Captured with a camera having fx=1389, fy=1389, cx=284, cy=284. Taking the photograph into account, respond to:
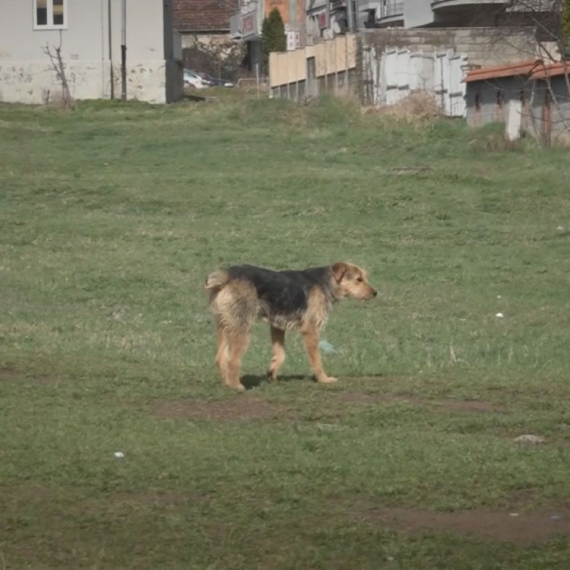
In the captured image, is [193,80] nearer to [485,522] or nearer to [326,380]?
[326,380]

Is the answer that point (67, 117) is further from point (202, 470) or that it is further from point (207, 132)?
point (202, 470)

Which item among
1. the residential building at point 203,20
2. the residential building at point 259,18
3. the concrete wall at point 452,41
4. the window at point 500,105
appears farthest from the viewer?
the residential building at point 203,20

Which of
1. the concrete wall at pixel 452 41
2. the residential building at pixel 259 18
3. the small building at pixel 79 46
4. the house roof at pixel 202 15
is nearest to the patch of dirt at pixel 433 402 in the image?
the concrete wall at pixel 452 41

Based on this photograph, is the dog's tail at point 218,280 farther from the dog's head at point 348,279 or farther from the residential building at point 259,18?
the residential building at point 259,18

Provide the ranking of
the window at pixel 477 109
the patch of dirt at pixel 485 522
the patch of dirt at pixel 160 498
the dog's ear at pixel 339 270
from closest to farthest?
the patch of dirt at pixel 485 522 → the patch of dirt at pixel 160 498 → the dog's ear at pixel 339 270 → the window at pixel 477 109

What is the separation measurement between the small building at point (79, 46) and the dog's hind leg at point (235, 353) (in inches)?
1433

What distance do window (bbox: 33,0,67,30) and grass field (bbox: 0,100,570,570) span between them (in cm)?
1721

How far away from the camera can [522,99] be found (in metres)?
28.7

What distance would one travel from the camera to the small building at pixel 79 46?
149 feet

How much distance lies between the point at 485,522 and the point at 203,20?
250 ft

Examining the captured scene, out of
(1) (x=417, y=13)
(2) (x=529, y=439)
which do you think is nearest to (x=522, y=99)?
(1) (x=417, y=13)

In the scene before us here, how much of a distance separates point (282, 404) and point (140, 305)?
668 cm

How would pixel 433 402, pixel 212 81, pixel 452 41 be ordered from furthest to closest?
pixel 212 81, pixel 452 41, pixel 433 402

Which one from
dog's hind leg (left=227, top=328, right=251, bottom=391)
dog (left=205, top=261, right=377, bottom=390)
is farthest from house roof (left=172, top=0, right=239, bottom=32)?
dog's hind leg (left=227, top=328, right=251, bottom=391)
